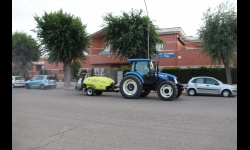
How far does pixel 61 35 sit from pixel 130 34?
7.28 meters

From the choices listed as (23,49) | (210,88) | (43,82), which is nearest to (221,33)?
(210,88)

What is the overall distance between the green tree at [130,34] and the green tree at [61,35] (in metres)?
2.98

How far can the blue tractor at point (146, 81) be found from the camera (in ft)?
40.5

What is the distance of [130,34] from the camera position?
2169 centimetres

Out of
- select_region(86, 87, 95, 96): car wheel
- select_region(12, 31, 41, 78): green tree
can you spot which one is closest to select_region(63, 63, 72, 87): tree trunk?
select_region(12, 31, 41, 78): green tree

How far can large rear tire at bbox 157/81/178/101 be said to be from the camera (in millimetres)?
12031

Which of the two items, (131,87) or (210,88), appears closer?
(131,87)

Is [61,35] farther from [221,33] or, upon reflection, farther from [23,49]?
[221,33]

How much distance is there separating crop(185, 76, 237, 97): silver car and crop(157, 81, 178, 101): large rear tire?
436cm
